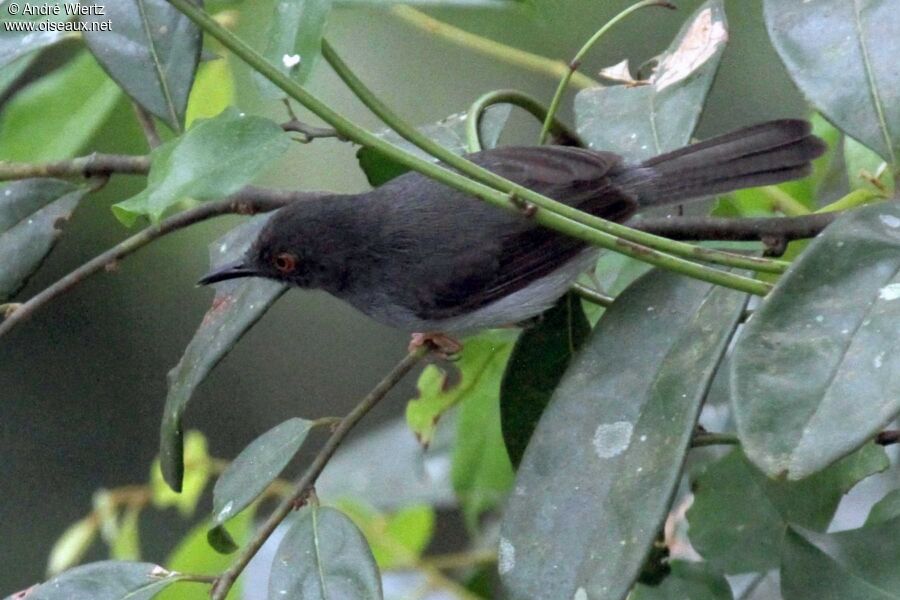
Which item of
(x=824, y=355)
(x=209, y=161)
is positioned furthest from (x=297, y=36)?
(x=824, y=355)

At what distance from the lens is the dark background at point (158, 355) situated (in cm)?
827

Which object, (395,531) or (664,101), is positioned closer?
(664,101)

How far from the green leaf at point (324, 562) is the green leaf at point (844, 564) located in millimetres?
589

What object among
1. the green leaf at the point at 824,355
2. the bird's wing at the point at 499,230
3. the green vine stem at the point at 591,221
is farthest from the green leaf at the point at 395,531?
the green leaf at the point at 824,355

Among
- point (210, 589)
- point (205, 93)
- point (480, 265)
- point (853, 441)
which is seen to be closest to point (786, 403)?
point (853, 441)

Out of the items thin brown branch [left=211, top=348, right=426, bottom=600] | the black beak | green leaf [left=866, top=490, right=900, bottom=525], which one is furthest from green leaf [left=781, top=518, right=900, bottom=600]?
the black beak

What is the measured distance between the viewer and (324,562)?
180cm

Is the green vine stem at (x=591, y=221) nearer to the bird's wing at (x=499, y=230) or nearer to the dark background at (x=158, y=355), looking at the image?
the bird's wing at (x=499, y=230)

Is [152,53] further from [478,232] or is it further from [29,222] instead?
[478,232]

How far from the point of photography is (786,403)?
145 cm

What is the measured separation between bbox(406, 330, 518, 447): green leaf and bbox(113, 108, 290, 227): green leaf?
3.45 feet

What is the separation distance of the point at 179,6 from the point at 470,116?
0.94 metres

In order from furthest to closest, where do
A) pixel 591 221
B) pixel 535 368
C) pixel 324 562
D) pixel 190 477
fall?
pixel 190 477, pixel 535 368, pixel 324 562, pixel 591 221

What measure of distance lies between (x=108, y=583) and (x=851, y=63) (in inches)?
55.1
